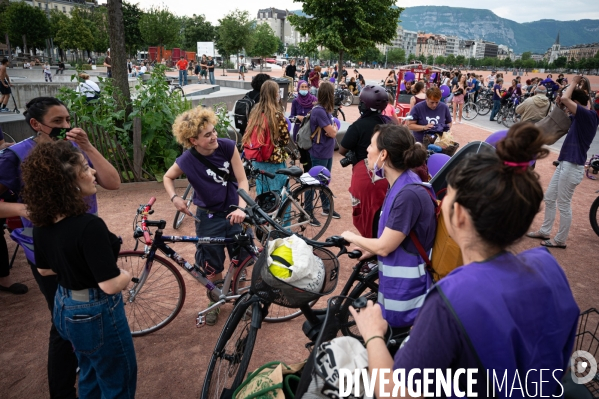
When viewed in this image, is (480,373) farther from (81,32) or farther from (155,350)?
(81,32)

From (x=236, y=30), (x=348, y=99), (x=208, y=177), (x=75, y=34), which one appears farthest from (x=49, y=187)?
(x=75, y=34)

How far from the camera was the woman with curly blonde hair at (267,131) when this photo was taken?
4.77 meters

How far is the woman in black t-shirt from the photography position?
1883 millimetres

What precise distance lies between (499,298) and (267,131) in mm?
4088

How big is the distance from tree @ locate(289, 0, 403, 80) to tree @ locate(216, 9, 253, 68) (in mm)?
21577

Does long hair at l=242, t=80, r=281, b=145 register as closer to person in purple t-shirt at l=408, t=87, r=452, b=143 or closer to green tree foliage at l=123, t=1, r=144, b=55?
person in purple t-shirt at l=408, t=87, r=452, b=143

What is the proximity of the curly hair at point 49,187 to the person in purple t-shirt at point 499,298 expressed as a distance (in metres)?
1.69

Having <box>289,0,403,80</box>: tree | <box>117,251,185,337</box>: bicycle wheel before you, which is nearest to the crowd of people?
<box>117,251,185,337</box>: bicycle wheel

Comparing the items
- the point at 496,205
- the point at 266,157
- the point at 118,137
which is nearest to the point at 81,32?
the point at 118,137

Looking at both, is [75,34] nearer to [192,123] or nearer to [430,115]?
[430,115]

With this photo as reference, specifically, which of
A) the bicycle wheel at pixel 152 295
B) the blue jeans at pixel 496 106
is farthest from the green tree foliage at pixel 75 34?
the bicycle wheel at pixel 152 295

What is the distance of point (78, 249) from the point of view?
1906 millimetres

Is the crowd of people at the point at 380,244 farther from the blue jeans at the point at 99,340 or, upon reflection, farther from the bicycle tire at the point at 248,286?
the bicycle tire at the point at 248,286

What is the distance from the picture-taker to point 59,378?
2.59 meters
